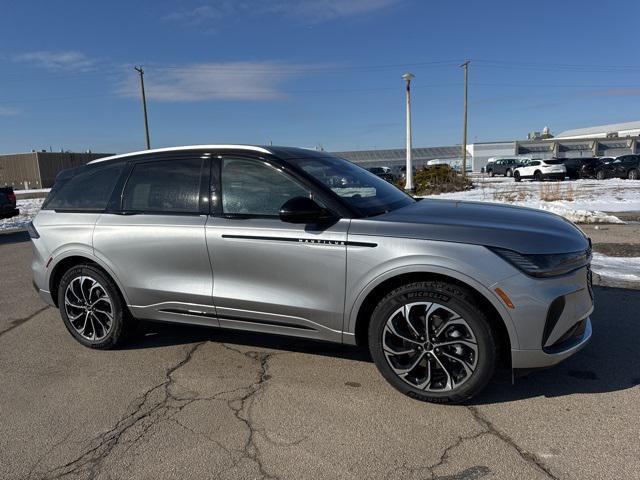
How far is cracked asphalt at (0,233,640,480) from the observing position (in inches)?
105

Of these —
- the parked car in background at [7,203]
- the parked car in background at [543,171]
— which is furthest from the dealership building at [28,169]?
the parked car in background at [543,171]

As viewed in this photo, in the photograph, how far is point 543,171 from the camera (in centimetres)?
3331

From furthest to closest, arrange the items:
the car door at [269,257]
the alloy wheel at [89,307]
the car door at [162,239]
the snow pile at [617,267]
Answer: the snow pile at [617,267] → the alloy wheel at [89,307] → the car door at [162,239] → the car door at [269,257]

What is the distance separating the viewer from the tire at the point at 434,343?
3.11 meters

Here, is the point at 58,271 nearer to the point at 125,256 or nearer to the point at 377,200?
the point at 125,256

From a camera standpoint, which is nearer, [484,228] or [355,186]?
[484,228]

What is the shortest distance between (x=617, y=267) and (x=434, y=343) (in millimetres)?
4892

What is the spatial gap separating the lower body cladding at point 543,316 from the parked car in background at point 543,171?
33.3 m

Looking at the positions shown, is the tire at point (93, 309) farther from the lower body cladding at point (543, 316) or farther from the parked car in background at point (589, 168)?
the parked car in background at point (589, 168)

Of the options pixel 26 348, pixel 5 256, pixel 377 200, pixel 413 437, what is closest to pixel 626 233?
pixel 377 200

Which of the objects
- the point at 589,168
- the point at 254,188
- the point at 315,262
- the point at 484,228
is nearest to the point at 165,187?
the point at 254,188

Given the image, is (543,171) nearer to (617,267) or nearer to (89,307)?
(617,267)

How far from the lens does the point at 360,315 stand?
348cm

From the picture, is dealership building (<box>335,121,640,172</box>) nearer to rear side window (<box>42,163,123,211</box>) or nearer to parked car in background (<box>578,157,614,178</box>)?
parked car in background (<box>578,157,614,178</box>)
